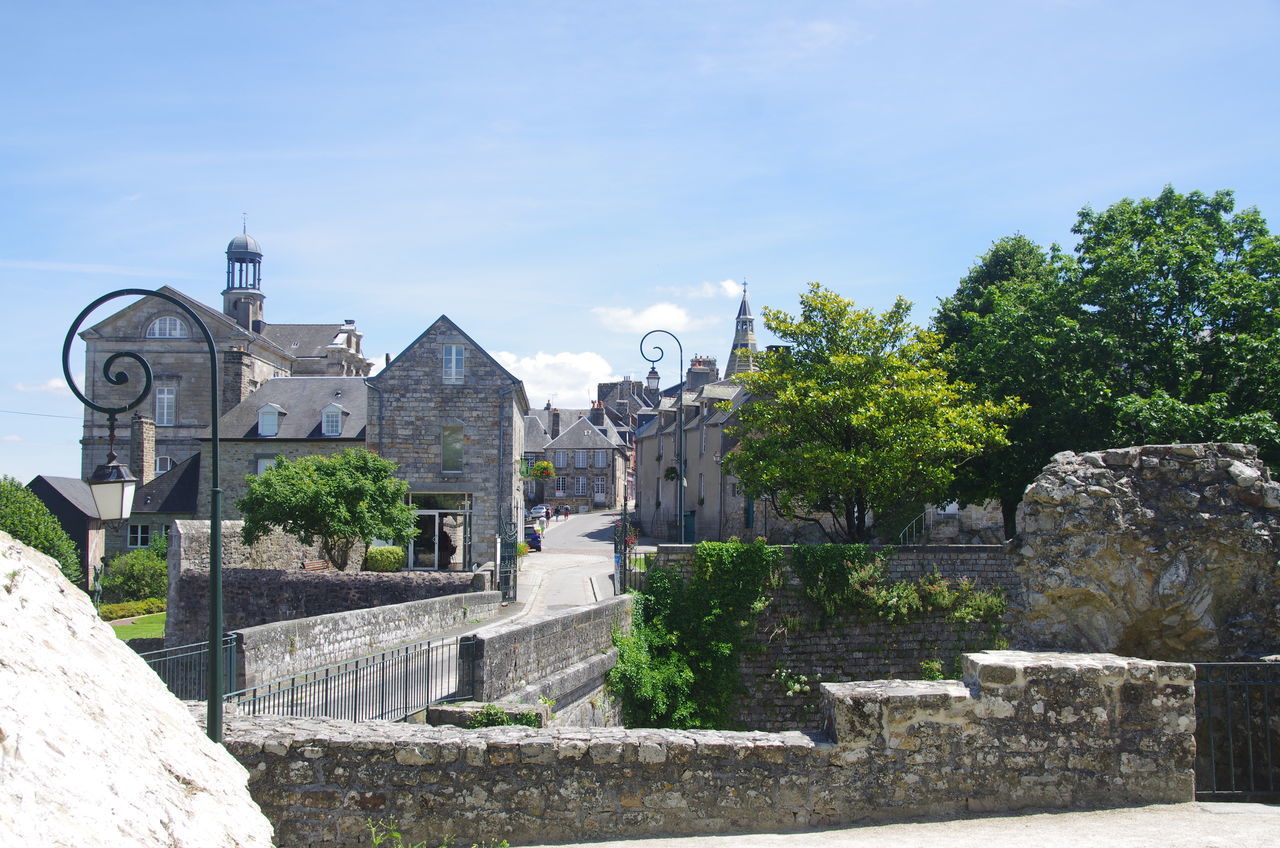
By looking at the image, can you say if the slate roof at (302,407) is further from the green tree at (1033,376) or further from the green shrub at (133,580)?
the green tree at (1033,376)

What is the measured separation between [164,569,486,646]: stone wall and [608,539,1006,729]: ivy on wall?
637cm

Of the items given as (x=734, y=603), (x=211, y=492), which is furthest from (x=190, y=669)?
(x=734, y=603)

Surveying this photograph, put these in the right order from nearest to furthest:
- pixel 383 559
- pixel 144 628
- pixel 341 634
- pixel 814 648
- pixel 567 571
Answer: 1. pixel 341 634
2. pixel 814 648
3. pixel 383 559
4. pixel 144 628
5. pixel 567 571

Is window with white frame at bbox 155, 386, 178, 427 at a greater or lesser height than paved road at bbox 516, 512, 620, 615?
greater

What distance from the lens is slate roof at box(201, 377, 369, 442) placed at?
113ft

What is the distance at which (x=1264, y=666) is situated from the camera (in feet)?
23.4

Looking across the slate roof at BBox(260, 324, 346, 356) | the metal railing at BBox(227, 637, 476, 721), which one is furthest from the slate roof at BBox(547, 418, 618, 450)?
the metal railing at BBox(227, 637, 476, 721)

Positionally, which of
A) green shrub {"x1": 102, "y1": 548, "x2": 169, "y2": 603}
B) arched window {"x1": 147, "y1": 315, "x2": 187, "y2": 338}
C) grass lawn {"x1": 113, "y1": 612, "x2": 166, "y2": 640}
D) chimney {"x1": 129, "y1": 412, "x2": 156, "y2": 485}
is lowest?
grass lawn {"x1": 113, "y1": 612, "x2": 166, "y2": 640}

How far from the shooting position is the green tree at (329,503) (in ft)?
77.6

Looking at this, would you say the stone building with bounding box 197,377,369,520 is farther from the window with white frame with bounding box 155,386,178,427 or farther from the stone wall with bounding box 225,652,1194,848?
the stone wall with bounding box 225,652,1194,848

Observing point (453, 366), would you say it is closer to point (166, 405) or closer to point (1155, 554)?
point (166, 405)

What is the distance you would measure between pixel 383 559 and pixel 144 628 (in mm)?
7474

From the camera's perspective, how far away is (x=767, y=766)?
6.42 m

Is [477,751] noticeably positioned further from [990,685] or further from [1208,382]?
[1208,382]
